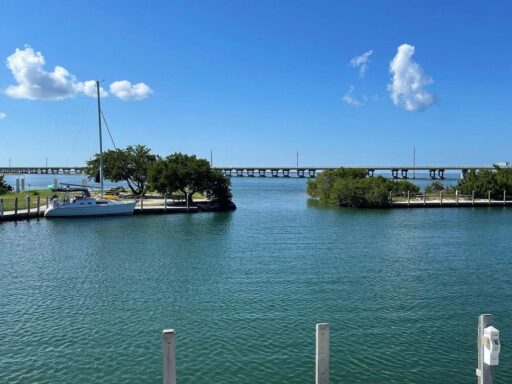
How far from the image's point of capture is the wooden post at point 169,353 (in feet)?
29.4

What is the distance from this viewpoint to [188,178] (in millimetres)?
61531

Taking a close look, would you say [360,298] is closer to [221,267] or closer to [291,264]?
[291,264]

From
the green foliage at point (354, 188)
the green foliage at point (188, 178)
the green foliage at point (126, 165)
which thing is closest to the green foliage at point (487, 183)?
the green foliage at point (354, 188)

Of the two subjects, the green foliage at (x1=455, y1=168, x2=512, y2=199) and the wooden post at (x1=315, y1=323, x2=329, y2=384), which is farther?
the green foliage at (x1=455, y1=168, x2=512, y2=199)

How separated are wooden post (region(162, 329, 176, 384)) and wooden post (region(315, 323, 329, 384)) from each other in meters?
2.79

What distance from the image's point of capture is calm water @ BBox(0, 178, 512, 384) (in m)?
13.7

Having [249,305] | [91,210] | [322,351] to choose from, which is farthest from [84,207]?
[322,351]

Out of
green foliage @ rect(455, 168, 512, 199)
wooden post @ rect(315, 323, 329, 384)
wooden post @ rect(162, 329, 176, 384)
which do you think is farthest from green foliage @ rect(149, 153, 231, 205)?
wooden post @ rect(162, 329, 176, 384)

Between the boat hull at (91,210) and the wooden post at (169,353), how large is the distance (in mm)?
45723

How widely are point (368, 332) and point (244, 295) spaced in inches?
242

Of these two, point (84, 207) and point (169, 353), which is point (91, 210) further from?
point (169, 353)

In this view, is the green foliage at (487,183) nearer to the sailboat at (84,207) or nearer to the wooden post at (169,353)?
the sailboat at (84,207)

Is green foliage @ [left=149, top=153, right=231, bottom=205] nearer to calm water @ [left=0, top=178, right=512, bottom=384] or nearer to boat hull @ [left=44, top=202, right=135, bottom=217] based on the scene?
boat hull @ [left=44, top=202, right=135, bottom=217]

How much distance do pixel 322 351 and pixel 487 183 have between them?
231 ft
